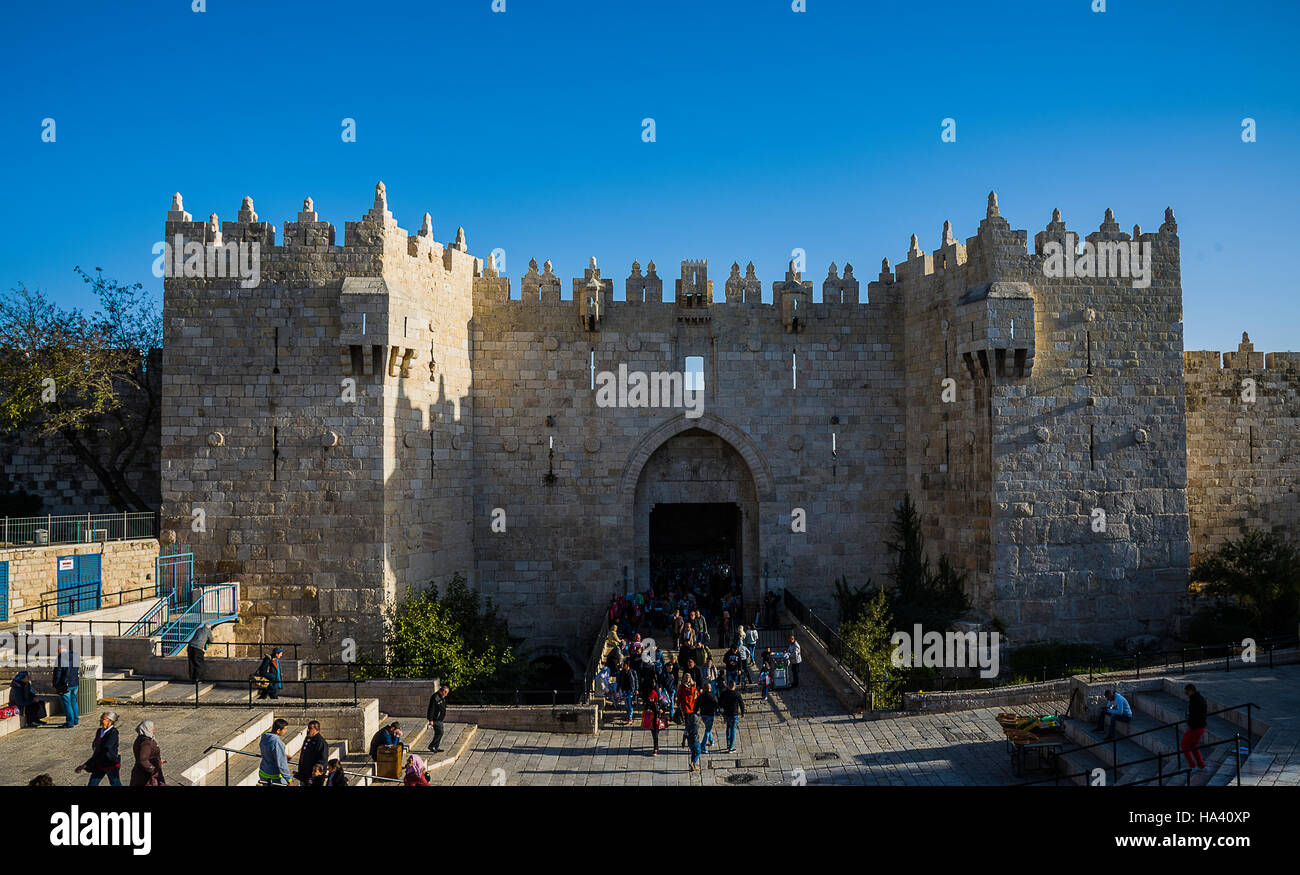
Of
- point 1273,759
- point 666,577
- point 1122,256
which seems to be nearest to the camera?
point 1273,759

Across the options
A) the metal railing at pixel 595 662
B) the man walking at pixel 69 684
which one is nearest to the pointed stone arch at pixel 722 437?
the metal railing at pixel 595 662

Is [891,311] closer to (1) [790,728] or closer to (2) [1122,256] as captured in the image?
(2) [1122,256]

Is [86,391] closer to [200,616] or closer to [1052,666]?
[200,616]

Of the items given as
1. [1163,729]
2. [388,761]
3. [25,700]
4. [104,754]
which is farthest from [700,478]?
[104,754]

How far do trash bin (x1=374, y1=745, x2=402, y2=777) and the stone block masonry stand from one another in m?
7.18

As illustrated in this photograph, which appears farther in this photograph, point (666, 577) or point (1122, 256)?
point (666, 577)

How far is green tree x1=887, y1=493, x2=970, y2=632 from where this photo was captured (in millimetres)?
19812

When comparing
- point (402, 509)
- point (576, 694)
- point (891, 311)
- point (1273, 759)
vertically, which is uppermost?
point (891, 311)

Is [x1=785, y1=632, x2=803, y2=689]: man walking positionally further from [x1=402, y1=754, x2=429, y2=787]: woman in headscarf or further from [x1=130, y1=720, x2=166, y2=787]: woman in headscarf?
[x1=130, y1=720, x2=166, y2=787]: woman in headscarf

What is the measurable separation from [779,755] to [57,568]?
14.8 metres

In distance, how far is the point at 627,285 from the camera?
22.8m

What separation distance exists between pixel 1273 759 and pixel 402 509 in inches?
628

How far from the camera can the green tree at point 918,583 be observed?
780 inches
